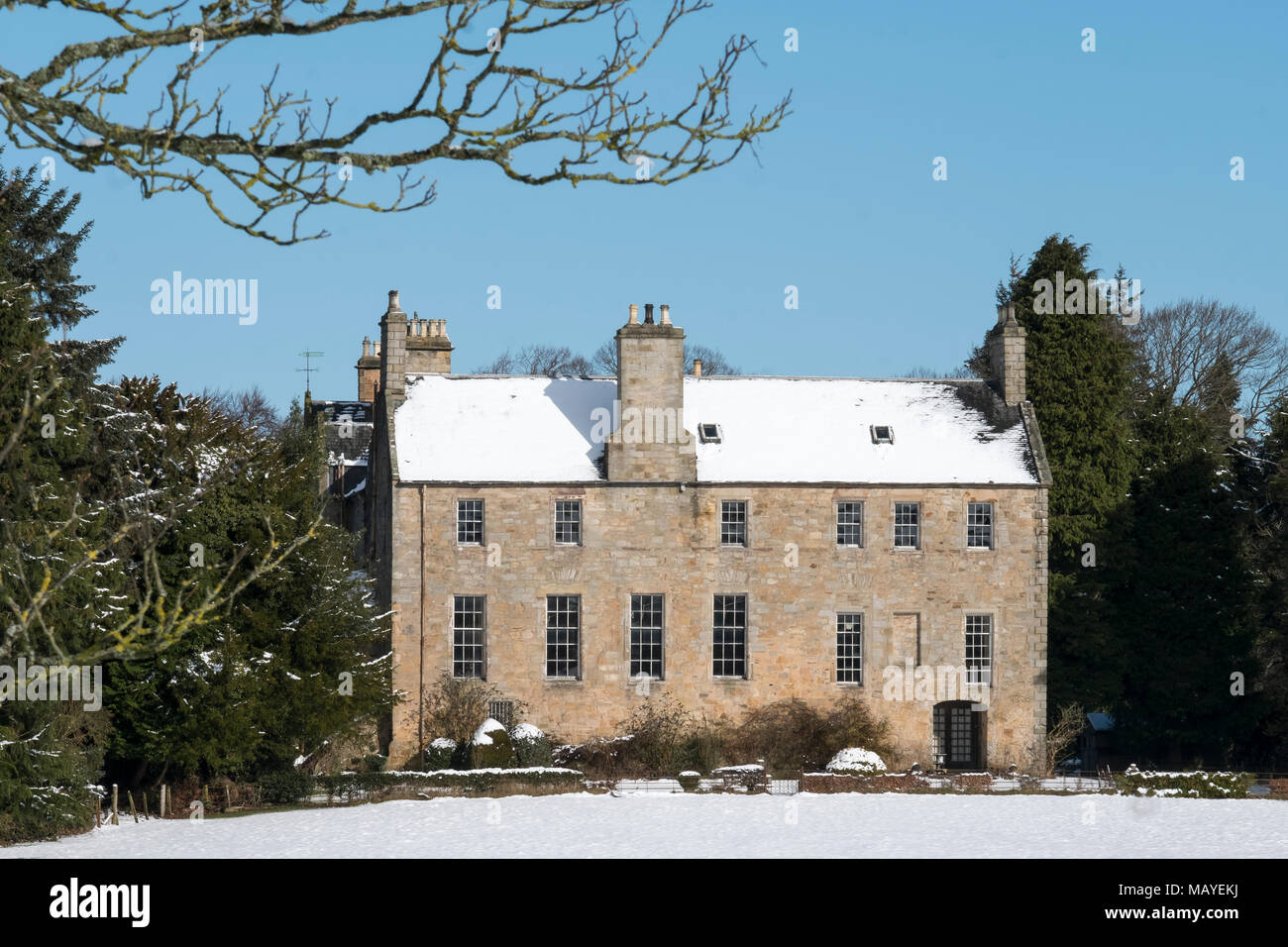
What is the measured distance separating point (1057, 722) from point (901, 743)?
29.5 ft

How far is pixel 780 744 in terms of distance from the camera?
131ft

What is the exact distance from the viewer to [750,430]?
4294cm

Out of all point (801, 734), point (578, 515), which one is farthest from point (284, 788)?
point (801, 734)

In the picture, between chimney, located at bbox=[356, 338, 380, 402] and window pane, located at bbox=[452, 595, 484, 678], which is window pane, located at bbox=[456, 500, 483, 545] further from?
chimney, located at bbox=[356, 338, 380, 402]

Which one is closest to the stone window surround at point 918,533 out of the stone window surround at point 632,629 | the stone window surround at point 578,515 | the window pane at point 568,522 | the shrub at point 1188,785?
the stone window surround at point 632,629

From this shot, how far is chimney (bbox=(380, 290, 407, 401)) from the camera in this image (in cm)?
4278

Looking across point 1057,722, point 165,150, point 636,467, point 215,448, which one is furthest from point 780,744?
point 165,150

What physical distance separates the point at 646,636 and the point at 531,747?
4139mm

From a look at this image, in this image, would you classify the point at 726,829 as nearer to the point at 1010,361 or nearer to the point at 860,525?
the point at 860,525

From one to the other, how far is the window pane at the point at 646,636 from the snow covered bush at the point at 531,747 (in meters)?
2.91

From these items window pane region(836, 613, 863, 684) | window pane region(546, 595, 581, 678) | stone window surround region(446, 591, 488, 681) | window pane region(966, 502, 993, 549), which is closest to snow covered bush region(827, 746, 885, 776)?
window pane region(836, 613, 863, 684)

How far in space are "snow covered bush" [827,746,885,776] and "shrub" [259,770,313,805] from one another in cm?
1199

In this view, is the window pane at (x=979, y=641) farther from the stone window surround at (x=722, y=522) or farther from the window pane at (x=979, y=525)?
the stone window surround at (x=722, y=522)

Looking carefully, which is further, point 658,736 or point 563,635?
point 563,635
